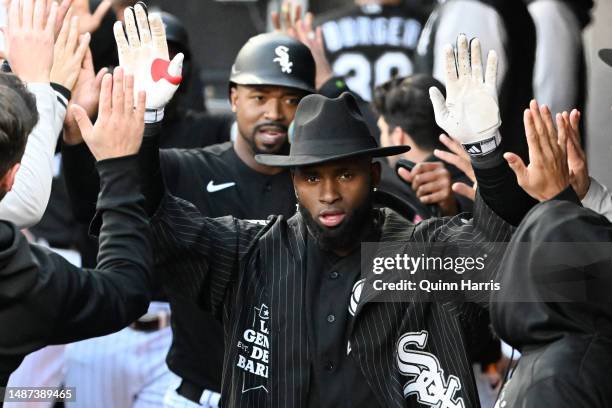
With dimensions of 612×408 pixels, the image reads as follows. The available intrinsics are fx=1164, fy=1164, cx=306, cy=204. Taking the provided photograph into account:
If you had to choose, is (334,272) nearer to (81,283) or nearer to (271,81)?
(81,283)

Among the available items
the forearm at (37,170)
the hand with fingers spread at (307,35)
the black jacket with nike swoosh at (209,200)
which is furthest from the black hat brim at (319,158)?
the hand with fingers spread at (307,35)

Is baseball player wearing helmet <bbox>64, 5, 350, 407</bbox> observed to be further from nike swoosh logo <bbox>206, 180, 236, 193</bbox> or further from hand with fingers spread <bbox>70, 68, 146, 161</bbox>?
hand with fingers spread <bbox>70, 68, 146, 161</bbox>

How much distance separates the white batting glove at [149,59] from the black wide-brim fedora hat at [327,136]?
408 millimetres

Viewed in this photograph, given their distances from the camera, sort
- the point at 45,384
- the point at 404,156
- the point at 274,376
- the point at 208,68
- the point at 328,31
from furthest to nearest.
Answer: the point at 208,68
the point at 328,31
the point at 45,384
the point at 404,156
the point at 274,376

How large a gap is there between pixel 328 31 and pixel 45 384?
277 cm

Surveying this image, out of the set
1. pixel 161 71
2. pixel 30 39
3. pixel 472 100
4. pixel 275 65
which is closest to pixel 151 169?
pixel 161 71

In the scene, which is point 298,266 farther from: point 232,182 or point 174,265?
point 232,182

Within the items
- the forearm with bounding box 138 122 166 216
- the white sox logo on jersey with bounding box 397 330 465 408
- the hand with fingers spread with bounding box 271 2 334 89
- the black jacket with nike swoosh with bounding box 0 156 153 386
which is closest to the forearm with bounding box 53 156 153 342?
the black jacket with nike swoosh with bounding box 0 156 153 386

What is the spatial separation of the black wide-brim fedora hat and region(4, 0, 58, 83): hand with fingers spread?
2.59 ft

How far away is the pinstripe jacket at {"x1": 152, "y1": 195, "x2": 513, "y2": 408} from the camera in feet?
11.8

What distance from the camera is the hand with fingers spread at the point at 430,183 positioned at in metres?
4.54

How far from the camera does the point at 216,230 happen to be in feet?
12.5

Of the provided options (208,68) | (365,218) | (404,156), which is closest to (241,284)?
(365,218)

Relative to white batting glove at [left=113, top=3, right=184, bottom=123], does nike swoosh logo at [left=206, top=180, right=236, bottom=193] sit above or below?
below
